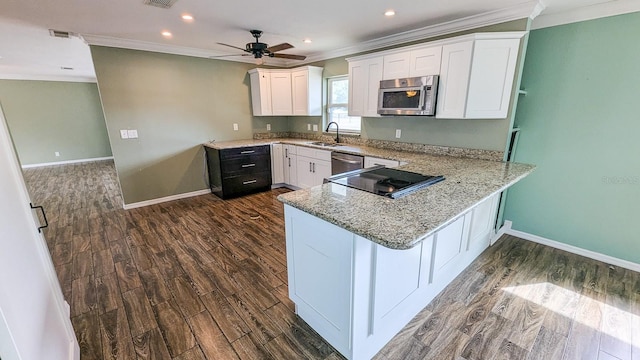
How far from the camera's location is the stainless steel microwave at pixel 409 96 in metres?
2.94

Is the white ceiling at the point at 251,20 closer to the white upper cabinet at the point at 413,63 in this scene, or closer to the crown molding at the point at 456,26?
the crown molding at the point at 456,26

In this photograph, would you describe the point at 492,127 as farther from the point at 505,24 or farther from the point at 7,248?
the point at 7,248

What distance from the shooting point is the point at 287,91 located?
4914 millimetres

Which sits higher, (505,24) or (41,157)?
(505,24)

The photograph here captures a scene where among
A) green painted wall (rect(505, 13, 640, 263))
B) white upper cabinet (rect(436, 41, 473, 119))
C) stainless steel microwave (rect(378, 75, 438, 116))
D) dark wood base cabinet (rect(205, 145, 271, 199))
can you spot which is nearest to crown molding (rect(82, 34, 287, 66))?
dark wood base cabinet (rect(205, 145, 271, 199))

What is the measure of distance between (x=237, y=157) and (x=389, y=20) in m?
2.93

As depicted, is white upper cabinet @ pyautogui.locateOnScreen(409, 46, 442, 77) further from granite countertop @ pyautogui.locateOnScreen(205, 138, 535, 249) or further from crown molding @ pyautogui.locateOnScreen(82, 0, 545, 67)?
granite countertop @ pyautogui.locateOnScreen(205, 138, 535, 249)

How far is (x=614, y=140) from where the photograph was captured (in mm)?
2506

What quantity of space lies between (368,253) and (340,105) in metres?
3.62

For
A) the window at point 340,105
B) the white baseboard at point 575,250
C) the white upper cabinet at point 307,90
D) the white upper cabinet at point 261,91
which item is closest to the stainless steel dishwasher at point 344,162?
the window at point 340,105

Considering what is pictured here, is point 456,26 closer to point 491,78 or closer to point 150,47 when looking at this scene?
point 491,78

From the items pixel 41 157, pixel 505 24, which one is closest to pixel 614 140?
pixel 505 24

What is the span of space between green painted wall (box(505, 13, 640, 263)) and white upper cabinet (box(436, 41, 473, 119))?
79 cm

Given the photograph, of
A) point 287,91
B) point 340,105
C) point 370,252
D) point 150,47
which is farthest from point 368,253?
point 150,47
